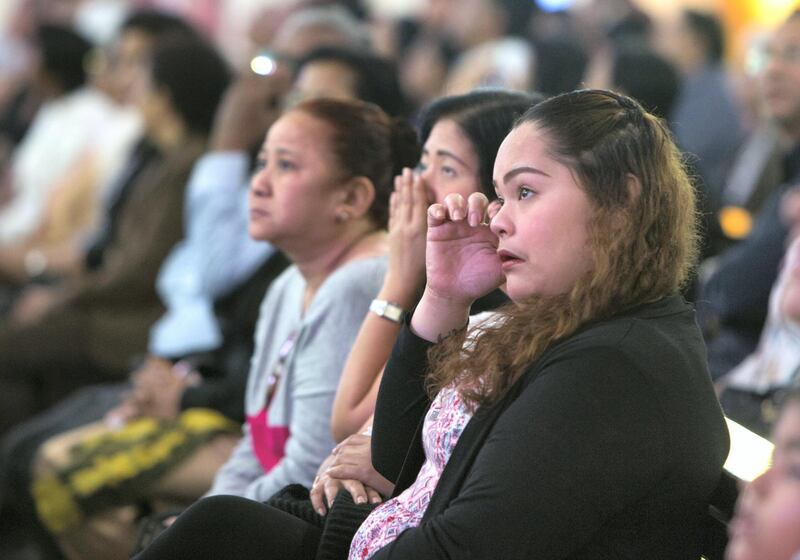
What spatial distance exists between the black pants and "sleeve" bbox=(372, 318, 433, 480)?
0.63 feet

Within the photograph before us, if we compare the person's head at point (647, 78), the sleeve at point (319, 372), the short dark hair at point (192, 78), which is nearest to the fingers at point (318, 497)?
the sleeve at point (319, 372)

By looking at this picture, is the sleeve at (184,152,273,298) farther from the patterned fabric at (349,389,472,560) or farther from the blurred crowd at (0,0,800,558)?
the patterned fabric at (349,389,472,560)

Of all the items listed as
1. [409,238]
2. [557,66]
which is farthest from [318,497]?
[557,66]

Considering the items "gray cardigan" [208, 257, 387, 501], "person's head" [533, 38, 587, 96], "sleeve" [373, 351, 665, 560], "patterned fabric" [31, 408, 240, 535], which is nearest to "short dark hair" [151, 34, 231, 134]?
"patterned fabric" [31, 408, 240, 535]

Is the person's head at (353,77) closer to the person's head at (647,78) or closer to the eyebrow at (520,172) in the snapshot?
the person's head at (647,78)

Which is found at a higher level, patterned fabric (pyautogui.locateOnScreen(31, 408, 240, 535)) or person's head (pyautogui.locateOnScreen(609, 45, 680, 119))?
person's head (pyautogui.locateOnScreen(609, 45, 680, 119))

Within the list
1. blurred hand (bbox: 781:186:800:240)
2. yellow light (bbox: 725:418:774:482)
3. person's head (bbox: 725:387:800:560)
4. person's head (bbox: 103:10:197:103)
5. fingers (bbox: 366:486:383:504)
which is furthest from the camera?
person's head (bbox: 103:10:197:103)

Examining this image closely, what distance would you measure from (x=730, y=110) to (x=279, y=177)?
11.2ft

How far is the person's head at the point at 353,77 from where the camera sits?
3.40 metres

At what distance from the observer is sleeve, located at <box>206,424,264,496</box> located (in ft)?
8.18

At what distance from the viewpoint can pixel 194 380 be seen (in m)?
3.40

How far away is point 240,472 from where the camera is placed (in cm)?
252

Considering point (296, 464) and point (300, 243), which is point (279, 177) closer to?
point (300, 243)

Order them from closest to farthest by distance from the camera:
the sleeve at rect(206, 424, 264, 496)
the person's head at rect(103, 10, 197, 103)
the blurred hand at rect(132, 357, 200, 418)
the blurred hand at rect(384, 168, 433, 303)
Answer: the blurred hand at rect(384, 168, 433, 303) → the sleeve at rect(206, 424, 264, 496) → the blurred hand at rect(132, 357, 200, 418) → the person's head at rect(103, 10, 197, 103)
